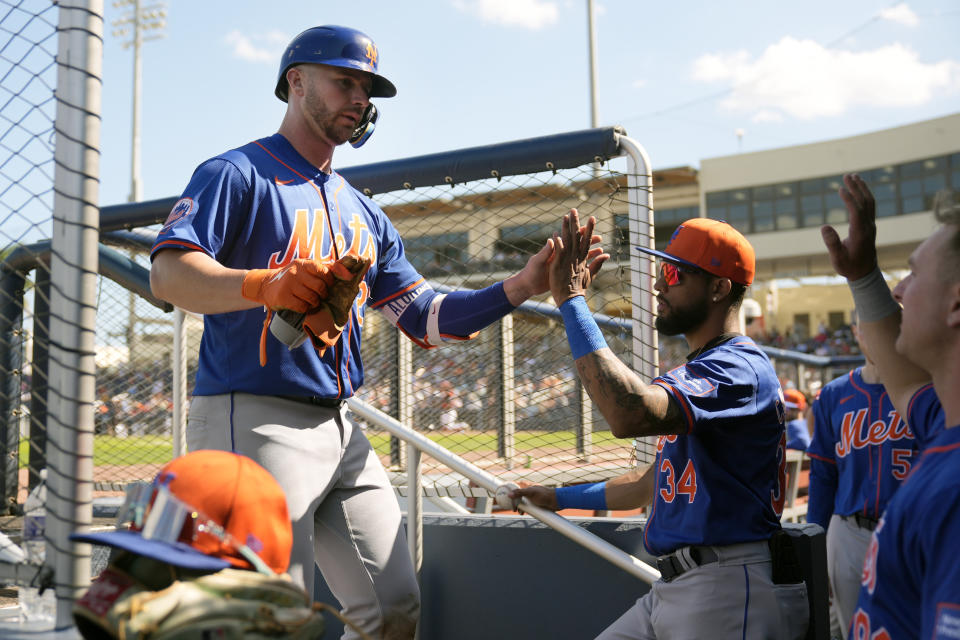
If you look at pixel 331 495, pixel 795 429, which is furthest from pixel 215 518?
pixel 795 429

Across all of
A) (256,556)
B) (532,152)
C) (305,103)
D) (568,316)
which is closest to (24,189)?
(305,103)

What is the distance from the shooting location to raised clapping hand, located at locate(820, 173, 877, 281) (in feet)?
6.94

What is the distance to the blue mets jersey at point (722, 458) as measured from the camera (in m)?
2.44

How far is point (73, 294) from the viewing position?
181 cm

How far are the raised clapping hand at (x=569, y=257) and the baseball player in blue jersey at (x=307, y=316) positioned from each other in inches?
4.5

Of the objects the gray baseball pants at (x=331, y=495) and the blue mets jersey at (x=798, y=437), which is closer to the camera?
the gray baseball pants at (x=331, y=495)

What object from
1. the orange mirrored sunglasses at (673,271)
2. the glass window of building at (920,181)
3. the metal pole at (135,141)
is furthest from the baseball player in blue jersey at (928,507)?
the glass window of building at (920,181)

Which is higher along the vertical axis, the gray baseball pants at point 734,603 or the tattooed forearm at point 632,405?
the tattooed forearm at point 632,405

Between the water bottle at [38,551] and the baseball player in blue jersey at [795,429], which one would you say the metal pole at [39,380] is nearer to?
the water bottle at [38,551]

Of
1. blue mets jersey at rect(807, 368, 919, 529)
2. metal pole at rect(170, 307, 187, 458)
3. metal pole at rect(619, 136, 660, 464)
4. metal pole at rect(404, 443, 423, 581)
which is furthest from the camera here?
metal pole at rect(170, 307, 187, 458)

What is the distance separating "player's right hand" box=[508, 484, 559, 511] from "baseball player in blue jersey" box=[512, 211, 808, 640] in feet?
1.39

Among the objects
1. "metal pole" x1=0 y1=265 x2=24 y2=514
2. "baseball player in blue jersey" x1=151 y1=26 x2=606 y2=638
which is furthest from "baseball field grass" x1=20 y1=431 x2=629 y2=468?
"baseball player in blue jersey" x1=151 y1=26 x2=606 y2=638

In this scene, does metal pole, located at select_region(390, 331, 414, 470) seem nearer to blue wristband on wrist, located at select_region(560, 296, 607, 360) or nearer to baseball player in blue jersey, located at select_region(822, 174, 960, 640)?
blue wristband on wrist, located at select_region(560, 296, 607, 360)

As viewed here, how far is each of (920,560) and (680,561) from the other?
4.03 ft
